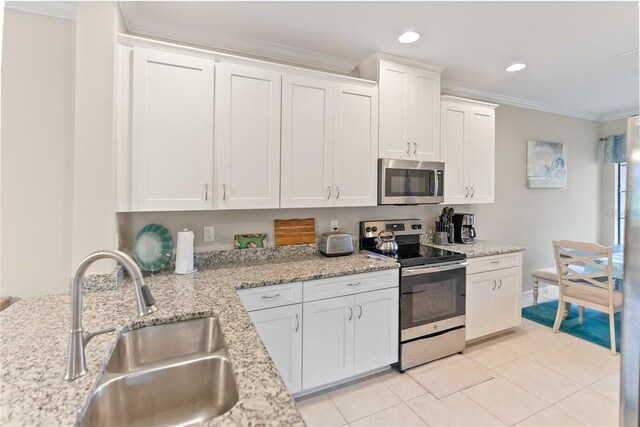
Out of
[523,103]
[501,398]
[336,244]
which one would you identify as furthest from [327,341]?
[523,103]

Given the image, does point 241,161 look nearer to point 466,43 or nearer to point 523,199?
point 466,43

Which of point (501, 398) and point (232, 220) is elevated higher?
point (232, 220)

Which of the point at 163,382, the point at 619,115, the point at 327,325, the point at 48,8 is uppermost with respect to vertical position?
the point at 619,115

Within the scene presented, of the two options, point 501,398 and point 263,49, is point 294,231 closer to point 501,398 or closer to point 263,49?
point 263,49

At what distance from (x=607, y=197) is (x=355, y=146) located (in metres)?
4.52

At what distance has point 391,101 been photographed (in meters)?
2.63

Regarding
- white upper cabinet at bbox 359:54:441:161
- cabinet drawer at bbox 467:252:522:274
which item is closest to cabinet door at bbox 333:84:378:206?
white upper cabinet at bbox 359:54:441:161

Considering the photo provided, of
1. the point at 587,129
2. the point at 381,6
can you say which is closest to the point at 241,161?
the point at 381,6

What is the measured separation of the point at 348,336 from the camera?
7.32 ft

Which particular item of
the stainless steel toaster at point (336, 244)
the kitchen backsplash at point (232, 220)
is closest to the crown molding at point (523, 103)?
the kitchen backsplash at point (232, 220)

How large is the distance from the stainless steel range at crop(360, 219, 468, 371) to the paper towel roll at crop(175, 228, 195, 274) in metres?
1.52

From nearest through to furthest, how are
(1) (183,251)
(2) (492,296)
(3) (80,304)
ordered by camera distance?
(3) (80,304) → (1) (183,251) → (2) (492,296)

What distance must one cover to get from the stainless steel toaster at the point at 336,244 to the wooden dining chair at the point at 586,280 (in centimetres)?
216

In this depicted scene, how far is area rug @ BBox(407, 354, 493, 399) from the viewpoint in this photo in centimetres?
228
